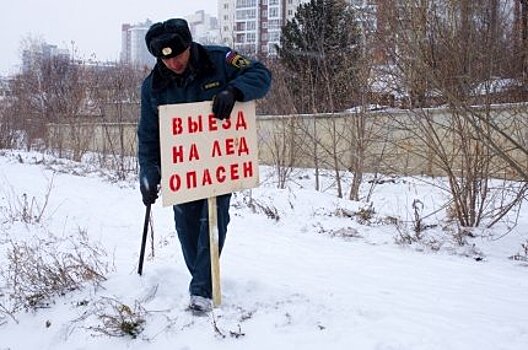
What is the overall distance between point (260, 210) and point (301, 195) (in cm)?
140

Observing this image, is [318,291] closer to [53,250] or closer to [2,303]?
[2,303]

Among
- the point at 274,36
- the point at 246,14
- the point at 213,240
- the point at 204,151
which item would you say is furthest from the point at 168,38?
the point at 246,14

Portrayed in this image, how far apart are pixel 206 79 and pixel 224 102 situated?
0.34 m

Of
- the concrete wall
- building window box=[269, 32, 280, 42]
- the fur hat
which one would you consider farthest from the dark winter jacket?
building window box=[269, 32, 280, 42]

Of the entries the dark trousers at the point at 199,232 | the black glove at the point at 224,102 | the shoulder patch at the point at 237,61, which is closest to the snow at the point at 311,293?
the dark trousers at the point at 199,232

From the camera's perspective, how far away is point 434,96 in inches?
266

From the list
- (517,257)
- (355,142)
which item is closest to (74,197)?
(355,142)

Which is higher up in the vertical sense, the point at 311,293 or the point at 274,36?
the point at 274,36

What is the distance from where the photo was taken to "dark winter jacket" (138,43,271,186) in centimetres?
324

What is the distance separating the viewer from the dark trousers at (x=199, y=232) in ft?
11.4

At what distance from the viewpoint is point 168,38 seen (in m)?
3.06

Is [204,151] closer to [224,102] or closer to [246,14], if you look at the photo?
[224,102]

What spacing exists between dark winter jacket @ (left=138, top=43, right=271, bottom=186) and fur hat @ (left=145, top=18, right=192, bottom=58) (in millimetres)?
116

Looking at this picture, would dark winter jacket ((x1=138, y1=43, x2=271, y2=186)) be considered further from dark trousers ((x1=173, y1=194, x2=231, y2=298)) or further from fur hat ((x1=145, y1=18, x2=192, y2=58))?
dark trousers ((x1=173, y1=194, x2=231, y2=298))
